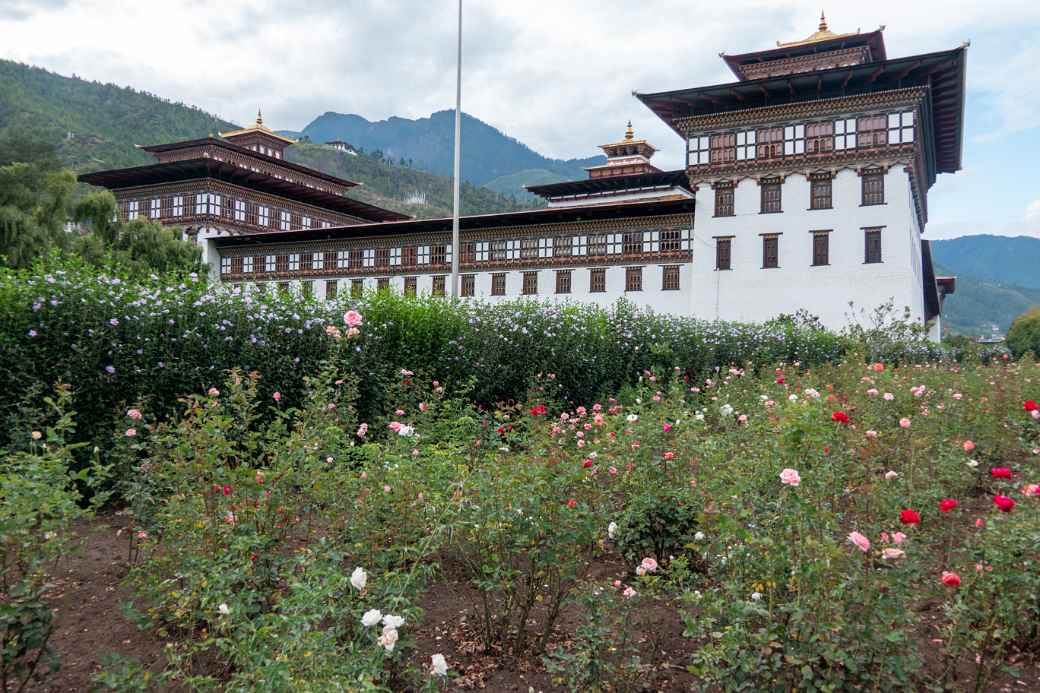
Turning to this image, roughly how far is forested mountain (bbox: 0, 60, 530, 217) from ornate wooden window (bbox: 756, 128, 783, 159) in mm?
54859

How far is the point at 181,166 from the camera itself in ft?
149

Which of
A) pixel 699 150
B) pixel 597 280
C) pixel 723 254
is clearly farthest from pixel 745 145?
pixel 597 280

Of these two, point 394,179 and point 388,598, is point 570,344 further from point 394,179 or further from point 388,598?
point 394,179

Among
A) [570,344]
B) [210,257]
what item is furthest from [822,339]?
[210,257]

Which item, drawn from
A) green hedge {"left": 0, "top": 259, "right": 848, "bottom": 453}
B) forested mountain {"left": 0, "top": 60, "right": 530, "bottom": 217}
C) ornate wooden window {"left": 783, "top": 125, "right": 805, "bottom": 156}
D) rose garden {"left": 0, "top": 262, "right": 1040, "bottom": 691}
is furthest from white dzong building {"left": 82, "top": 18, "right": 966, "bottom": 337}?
forested mountain {"left": 0, "top": 60, "right": 530, "bottom": 217}

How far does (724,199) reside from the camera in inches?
1406

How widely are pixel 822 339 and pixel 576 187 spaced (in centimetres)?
3146

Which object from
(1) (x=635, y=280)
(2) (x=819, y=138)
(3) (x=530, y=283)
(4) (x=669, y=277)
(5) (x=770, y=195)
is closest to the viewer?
(2) (x=819, y=138)

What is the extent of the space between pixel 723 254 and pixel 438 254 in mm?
14648

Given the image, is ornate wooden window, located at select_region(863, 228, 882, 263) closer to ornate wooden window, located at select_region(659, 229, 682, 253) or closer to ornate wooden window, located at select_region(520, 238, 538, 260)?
ornate wooden window, located at select_region(659, 229, 682, 253)

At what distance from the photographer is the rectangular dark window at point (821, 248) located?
33.9 metres

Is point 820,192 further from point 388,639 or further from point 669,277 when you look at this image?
point 388,639

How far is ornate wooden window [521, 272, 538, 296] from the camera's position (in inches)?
1563

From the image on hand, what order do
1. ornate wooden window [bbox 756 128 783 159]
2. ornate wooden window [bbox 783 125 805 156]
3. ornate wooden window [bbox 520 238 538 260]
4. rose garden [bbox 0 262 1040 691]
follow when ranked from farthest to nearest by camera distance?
ornate wooden window [bbox 520 238 538 260]
ornate wooden window [bbox 756 128 783 159]
ornate wooden window [bbox 783 125 805 156]
rose garden [bbox 0 262 1040 691]
